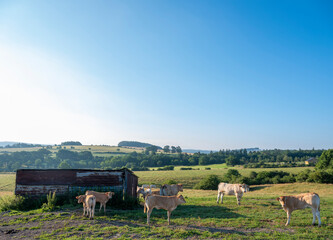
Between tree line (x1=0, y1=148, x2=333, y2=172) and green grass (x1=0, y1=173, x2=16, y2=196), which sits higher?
tree line (x1=0, y1=148, x2=333, y2=172)

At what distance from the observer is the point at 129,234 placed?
10742mm

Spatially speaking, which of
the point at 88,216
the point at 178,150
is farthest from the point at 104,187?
the point at 178,150

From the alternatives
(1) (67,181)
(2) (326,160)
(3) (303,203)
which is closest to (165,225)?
(3) (303,203)

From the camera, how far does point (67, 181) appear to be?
66.1 ft

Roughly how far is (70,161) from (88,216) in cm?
13429

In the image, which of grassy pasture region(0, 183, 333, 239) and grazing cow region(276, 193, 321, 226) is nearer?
grassy pasture region(0, 183, 333, 239)

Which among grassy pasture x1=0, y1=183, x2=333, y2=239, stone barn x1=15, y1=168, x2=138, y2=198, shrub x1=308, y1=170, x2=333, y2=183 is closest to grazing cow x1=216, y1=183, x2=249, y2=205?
grassy pasture x1=0, y1=183, x2=333, y2=239

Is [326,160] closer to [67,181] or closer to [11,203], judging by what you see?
[67,181]

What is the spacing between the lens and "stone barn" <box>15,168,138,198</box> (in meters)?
19.9

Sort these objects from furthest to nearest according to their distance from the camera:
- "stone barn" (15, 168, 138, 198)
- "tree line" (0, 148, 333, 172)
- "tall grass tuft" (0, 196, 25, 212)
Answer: "tree line" (0, 148, 333, 172) < "stone barn" (15, 168, 138, 198) < "tall grass tuft" (0, 196, 25, 212)

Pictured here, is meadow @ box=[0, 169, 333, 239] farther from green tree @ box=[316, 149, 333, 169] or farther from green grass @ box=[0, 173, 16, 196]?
green tree @ box=[316, 149, 333, 169]

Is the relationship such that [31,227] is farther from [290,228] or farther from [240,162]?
[240,162]

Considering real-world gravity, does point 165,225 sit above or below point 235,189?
below

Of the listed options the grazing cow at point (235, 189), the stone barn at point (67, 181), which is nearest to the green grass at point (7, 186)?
the stone barn at point (67, 181)
